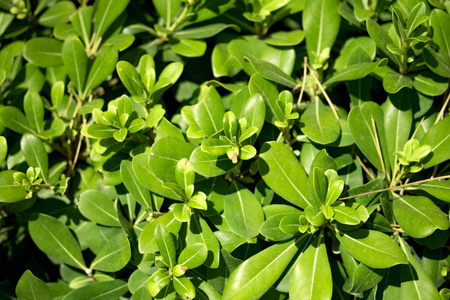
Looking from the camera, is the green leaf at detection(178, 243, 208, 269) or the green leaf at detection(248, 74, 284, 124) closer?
the green leaf at detection(178, 243, 208, 269)

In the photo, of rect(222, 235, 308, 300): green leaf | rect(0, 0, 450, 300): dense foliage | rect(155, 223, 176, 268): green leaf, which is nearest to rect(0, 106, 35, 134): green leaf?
rect(0, 0, 450, 300): dense foliage

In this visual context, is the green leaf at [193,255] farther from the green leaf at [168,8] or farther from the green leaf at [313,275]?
the green leaf at [168,8]

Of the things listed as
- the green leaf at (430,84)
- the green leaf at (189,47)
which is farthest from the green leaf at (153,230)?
the green leaf at (430,84)

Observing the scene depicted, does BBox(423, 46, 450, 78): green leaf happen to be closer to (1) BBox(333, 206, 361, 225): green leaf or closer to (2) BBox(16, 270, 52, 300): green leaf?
(1) BBox(333, 206, 361, 225): green leaf

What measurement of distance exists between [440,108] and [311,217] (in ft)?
2.62

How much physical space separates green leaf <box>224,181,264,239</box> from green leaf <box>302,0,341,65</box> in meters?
0.64

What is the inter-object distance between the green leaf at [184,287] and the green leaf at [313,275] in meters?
0.32

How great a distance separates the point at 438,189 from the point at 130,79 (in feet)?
3.74

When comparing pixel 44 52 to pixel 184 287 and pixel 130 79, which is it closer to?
pixel 130 79

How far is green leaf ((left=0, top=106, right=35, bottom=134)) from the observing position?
1.50 meters

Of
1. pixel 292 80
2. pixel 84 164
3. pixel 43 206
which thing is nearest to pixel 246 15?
pixel 292 80

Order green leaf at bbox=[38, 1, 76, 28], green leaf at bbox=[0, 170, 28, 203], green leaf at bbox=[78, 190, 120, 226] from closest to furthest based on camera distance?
green leaf at bbox=[0, 170, 28, 203], green leaf at bbox=[78, 190, 120, 226], green leaf at bbox=[38, 1, 76, 28]

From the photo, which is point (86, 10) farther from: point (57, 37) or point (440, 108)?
point (440, 108)

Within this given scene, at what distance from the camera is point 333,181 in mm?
1238
